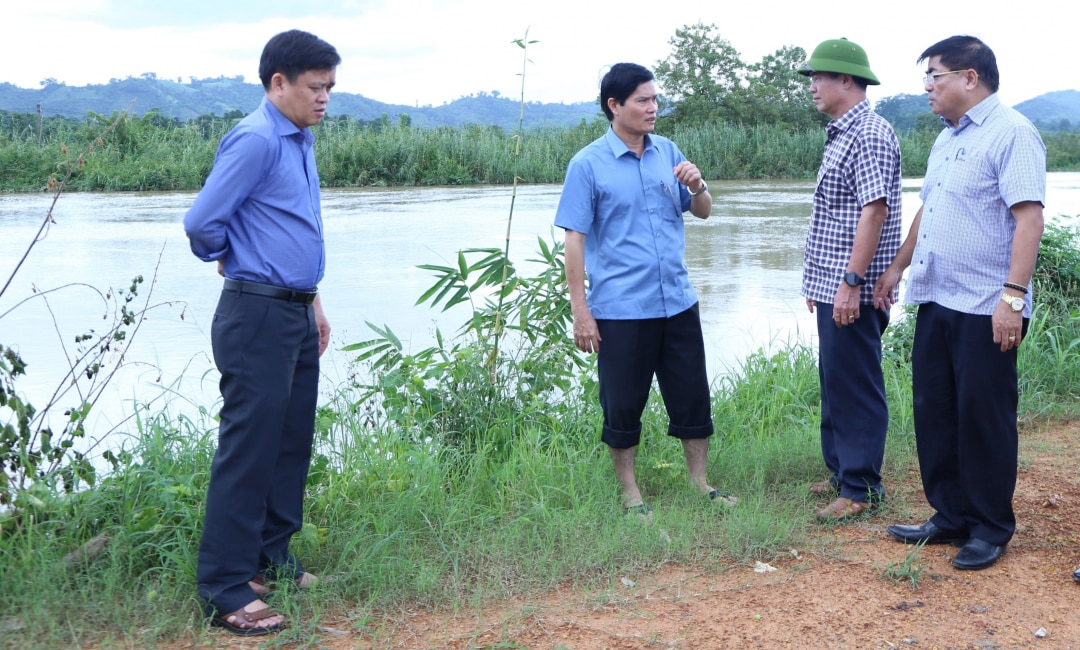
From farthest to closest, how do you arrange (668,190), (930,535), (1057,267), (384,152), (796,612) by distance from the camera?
(384,152), (1057,267), (668,190), (930,535), (796,612)

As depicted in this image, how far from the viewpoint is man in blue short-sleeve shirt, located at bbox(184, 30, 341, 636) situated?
329cm

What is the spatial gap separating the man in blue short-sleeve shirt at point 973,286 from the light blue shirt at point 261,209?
2320 millimetres

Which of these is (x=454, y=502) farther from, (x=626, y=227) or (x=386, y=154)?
(x=386, y=154)

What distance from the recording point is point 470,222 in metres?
12.2

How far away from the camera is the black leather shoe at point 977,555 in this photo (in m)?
3.83

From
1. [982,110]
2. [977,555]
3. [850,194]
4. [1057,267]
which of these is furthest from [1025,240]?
[1057,267]

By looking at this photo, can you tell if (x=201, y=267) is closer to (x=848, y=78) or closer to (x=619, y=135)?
(x=619, y=135)

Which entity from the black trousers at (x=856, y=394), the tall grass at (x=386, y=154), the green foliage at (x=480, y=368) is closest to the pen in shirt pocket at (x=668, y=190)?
the black trousers at (x=856, y=394)

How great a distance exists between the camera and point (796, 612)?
3.51m

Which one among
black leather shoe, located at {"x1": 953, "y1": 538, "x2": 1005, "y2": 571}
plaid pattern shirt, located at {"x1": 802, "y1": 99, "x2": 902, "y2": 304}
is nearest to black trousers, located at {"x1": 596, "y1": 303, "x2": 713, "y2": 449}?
plaid pattern shirt, located at {"x1": 802, "y1": 99, "x2": 902, "y2": 304}

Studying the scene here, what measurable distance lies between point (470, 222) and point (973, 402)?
8.88 metres

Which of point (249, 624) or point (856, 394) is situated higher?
point (856, 394)

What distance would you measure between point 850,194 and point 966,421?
1054 millimetres

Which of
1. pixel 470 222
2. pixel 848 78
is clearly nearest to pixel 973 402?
pixel 848 78
